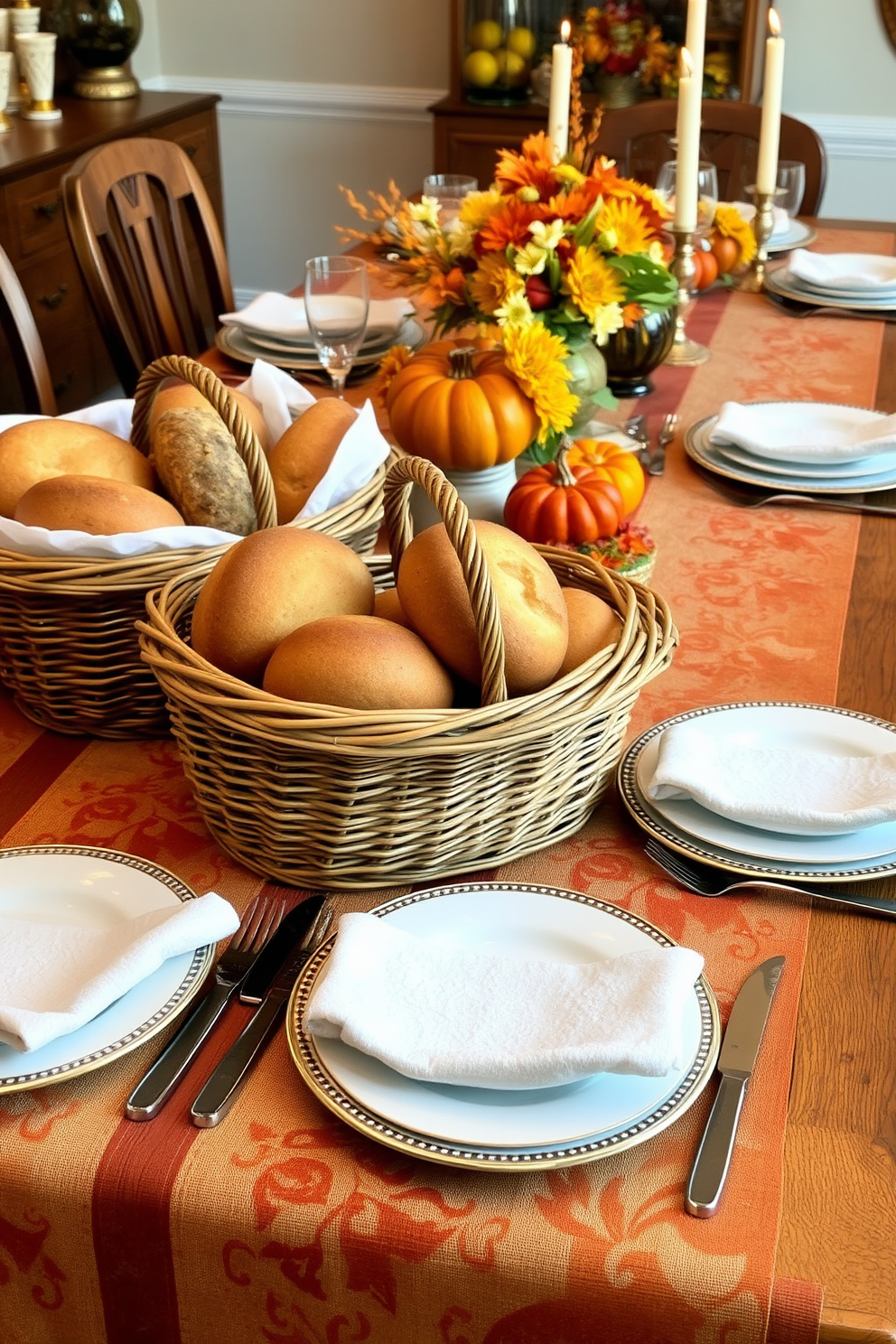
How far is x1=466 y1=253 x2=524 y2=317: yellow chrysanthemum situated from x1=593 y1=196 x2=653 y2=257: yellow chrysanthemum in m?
0.10

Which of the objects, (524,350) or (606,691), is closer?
(606,691)

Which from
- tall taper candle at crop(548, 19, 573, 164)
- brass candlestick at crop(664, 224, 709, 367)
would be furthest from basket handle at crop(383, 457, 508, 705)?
tall taper candle at crop(548, 19, 573, 164)

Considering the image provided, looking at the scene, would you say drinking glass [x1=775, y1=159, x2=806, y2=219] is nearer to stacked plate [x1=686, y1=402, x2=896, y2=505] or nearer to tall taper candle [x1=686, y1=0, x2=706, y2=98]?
tall taper candle [x1=686, y1=0, x2=706, y2=98]

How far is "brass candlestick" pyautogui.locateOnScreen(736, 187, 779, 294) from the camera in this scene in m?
2.00

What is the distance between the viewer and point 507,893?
2.50 feet

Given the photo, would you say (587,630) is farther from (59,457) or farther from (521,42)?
(521,42)

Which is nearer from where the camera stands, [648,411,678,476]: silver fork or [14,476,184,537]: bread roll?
[14,476,184,537]: bread roll

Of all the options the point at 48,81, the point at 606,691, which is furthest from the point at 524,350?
the point at 48,81

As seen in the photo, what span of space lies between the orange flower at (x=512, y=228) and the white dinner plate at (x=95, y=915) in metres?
0.80

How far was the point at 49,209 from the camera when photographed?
3.18 meters

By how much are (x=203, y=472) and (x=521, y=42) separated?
2.96 metres

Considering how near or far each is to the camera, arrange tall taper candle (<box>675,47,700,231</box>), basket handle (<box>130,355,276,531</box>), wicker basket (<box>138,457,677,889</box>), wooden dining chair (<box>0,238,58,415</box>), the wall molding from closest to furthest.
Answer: wicker basket (<box>138,457,677,889</box>) → basket handle (<box>130,355,276,531</box>) → tall taper candle (<box>675,47,700,231</box>) → wooden dining chair (<box>0,238,58,415</box>) → the wall molding

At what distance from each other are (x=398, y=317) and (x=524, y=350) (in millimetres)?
638

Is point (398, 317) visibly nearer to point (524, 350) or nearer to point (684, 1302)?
point (524, 350)
